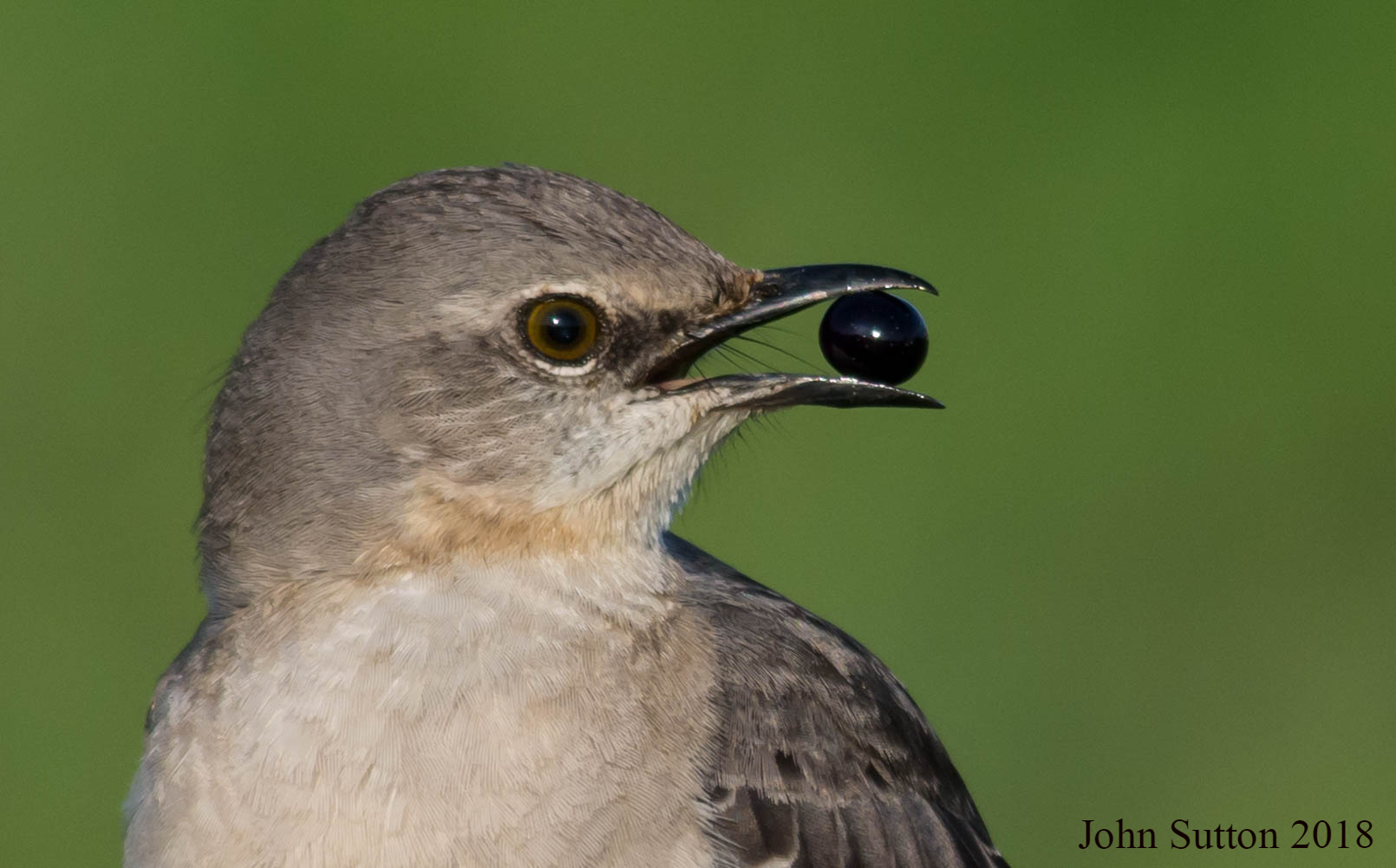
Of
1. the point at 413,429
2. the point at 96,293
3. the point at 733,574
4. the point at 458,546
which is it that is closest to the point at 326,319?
the point at 413,429

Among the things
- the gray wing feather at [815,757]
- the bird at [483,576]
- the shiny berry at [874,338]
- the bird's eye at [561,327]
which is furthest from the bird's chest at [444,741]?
the shiny berry at [874,338]

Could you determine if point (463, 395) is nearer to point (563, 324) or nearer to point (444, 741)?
point (563, 324)

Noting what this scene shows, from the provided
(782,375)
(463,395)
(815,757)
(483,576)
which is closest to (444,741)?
(483,576)

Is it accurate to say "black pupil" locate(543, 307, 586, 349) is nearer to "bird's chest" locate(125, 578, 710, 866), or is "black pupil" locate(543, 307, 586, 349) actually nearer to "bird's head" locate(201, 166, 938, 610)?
"bird's head" locate(201, 166, 938, 610)

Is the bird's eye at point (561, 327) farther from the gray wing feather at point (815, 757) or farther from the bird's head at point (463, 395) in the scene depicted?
the gray wing feather at point (815, 757)

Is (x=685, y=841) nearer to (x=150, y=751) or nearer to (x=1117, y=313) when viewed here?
(x=150, y=751)

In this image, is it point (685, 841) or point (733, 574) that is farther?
point (733, 574)

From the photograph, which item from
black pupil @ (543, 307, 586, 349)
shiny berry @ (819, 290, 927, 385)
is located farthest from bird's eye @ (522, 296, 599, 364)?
shiny berry @ (819, 290, 927, 385)
